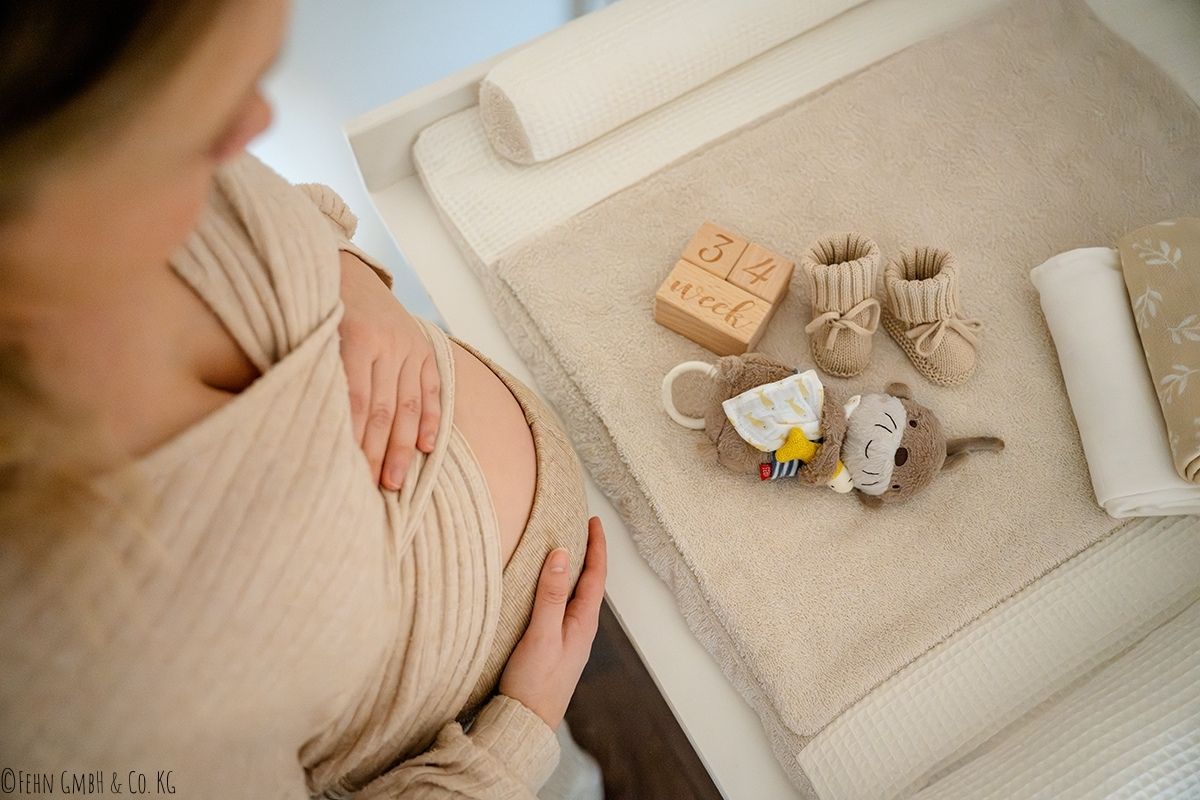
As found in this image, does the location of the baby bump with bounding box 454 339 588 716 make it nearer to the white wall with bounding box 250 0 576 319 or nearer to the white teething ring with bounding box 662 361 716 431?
the white teething ring with bounding box 662 361 716 431

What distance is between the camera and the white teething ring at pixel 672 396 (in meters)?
0.92

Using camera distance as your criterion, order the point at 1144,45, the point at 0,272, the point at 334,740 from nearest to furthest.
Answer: the point at 0,272 < the point at 334,740 < the point at 1144,45

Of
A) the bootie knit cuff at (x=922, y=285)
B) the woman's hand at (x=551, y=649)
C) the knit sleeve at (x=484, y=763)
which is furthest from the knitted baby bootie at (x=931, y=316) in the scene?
the knit sleeve at (x=484, y=763)

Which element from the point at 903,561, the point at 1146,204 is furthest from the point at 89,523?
the point at 1146,204

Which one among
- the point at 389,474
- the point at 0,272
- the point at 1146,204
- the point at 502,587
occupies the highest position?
the point at 0,272

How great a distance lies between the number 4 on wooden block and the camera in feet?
3.03

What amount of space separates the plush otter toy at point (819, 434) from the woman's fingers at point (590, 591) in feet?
0.55

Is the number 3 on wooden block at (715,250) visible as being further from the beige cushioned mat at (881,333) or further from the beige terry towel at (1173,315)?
the beige terry towel at (1173,315)

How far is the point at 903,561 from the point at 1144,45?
2.75 feet

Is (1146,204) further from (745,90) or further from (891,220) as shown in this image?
(745,90)

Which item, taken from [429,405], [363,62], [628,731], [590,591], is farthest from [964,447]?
[363,62]

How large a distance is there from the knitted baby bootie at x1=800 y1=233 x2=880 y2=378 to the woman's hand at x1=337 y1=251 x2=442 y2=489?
0.45 meters

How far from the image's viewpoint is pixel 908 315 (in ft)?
2.99

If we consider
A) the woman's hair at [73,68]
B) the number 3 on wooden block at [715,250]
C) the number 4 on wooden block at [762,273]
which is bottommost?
the number 4 on wooden block at [762,273]
